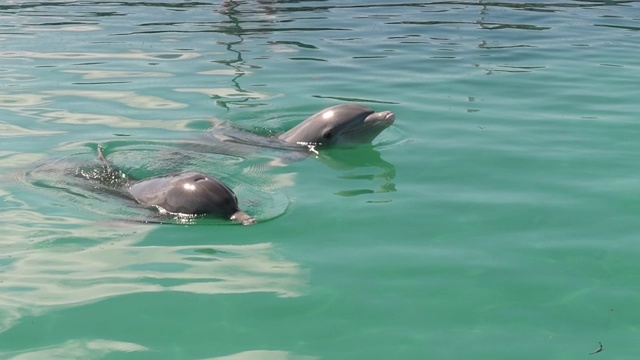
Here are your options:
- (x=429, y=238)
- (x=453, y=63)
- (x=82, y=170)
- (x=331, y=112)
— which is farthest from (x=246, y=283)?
(x=453, y=63)

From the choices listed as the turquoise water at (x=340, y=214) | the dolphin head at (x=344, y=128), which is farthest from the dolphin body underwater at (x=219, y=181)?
the turquoise water at (x=340, y=214)

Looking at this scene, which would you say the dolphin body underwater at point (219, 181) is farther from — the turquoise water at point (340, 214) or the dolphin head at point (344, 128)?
the turquoise water at point (340, 214)

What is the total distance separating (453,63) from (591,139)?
414 cm

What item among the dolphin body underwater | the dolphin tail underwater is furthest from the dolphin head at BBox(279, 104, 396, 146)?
the dolphin tail underwater

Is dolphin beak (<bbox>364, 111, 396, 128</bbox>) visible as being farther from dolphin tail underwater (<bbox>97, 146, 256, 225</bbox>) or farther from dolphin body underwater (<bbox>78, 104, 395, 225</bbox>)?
dolphin tail underwater (<bbox>97, 146, 256, 225</bbox>)

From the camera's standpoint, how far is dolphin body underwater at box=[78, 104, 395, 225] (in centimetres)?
643

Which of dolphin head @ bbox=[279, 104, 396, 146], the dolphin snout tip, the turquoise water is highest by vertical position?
the dolphin snout tip

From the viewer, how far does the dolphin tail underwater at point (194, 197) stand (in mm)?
6402

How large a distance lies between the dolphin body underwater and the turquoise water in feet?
0.45

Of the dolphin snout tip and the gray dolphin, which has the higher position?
the dolphin snout tip

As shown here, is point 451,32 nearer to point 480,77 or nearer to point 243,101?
point 480,77

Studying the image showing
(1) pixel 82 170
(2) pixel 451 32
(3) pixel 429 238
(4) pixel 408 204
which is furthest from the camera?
(2) pixel 451 32

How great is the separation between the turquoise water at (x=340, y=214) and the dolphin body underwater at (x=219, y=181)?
0.14 m

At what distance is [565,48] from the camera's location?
1347 centimetres
